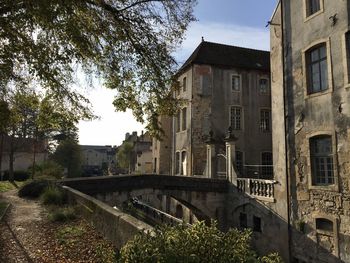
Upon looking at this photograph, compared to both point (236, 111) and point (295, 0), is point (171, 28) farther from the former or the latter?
point (236, 111)

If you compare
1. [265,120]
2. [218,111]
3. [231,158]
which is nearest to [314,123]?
[231,158]

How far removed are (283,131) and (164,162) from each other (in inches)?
648

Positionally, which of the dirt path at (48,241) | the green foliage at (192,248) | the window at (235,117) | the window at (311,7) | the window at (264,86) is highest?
the window at (311,7)

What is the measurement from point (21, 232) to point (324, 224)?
11.8 meters

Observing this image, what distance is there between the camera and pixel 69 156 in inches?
1866

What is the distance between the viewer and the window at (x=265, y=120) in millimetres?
26969

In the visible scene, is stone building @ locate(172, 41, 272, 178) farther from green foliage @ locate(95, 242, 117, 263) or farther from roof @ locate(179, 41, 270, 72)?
green foliage @ locate(95, 242, 117, 263)

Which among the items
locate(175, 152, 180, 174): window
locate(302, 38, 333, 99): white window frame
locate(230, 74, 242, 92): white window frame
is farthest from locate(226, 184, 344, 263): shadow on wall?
locate(230, 74, 242, 92): white window frame

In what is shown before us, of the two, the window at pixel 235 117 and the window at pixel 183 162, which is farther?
the window at pixel 183 162

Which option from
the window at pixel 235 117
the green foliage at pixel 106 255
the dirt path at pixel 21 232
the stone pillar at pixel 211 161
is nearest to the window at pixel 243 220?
the stone pillar at pixel 211 161

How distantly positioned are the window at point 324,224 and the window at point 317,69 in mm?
5641

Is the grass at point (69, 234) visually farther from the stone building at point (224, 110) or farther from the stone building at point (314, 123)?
the stone building at point (224, 110)

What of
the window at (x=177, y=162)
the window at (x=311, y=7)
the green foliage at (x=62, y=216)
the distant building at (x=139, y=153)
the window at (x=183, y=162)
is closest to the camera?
the green foliage at (x=62, y=216)

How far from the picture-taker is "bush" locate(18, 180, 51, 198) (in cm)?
1466
